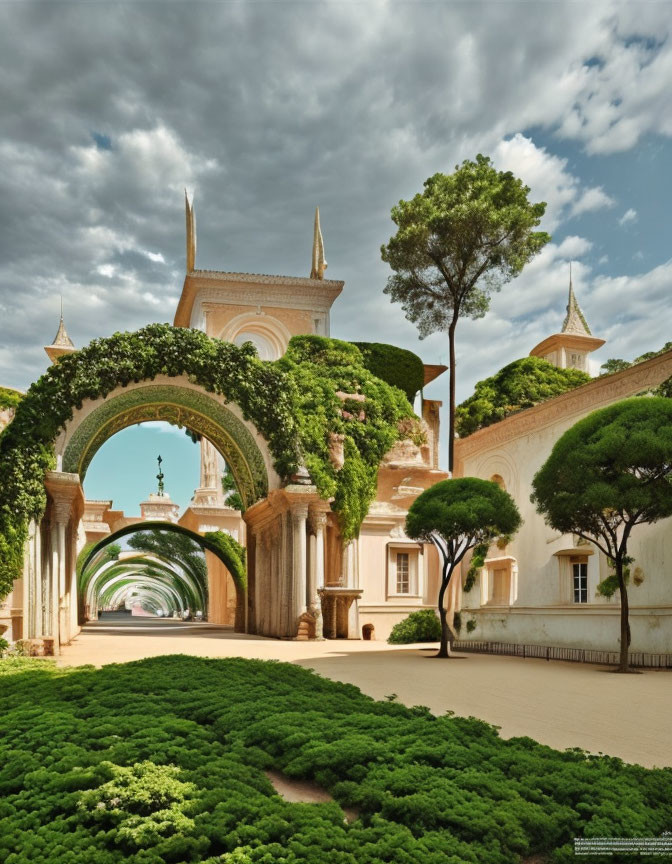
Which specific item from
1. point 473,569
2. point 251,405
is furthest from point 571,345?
point 251,405

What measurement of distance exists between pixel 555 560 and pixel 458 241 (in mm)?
15801

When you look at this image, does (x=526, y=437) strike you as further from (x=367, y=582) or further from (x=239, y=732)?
(x=239, y=732)

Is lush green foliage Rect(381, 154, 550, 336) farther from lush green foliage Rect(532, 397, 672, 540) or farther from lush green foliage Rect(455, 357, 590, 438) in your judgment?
lush green foliage Rect(532, 397, 672, 540)

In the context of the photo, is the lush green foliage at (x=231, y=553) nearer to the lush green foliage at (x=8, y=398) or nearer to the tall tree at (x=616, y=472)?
the lush green foliage at (x=8, y=398)

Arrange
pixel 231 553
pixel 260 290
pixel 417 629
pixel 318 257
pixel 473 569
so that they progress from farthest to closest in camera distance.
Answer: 1. pixel 318 257
2. pixel 260 290
3. pixel 231 553
4. pixel 473 569
5. pixel 417 629

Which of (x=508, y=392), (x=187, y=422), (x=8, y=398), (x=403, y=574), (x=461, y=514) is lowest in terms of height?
(x=403, y=574)

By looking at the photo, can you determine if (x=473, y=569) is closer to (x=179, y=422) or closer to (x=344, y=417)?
(x=344, y=417)

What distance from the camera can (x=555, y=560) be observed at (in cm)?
2306

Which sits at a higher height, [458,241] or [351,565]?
[458,241]

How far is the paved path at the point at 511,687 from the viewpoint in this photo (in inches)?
328

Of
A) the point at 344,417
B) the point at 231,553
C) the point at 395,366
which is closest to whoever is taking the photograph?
the point at 344,417

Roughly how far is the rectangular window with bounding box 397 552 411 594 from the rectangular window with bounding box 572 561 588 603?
6923 mm

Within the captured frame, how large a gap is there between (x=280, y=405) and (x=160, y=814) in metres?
19.1

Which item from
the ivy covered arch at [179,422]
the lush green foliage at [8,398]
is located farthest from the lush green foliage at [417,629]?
the lush green foliage at [8,398]
